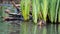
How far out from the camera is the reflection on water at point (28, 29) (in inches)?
375

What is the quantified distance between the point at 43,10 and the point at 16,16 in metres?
2.11

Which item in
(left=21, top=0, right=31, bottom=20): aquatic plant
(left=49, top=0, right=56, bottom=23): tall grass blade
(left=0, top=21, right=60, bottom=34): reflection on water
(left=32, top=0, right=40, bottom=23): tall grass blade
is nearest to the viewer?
(left=0, top=21, right=60, bottom=34): reflection on water

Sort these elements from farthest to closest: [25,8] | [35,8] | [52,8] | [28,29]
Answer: [25,8], [52,8], [35,8], [28,29]

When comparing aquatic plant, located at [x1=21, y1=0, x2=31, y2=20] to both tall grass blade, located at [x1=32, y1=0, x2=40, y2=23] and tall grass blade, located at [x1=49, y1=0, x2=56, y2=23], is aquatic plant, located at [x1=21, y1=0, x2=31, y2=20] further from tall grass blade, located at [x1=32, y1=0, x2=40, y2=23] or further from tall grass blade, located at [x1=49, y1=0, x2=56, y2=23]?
tall grass blade, located at [x1=49, y1=0, x2=56, y2=23]

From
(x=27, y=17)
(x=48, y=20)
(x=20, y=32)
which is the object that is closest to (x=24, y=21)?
(x=27, y=17)

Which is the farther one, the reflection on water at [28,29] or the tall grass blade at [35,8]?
the tall grass blade at [35,8]

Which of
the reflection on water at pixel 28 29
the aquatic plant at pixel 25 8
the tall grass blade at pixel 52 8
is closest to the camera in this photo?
the reflection on water at pixel 28 29

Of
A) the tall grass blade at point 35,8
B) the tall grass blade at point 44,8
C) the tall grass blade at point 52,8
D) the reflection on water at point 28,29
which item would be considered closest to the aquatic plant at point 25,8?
the reflection on water at point 28,29

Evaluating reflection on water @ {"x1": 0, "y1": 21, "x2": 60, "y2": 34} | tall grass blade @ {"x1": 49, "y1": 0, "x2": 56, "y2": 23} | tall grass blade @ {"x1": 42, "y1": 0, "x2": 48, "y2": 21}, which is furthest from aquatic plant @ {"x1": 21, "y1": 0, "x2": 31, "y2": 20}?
tall grass blade @ {"x1": 49, "y1": 0, "x2": 56, "y2": 23}

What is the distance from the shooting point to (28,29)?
33.7 feet

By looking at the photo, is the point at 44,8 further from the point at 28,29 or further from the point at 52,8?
the point at 28,29

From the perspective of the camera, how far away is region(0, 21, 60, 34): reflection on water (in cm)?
953

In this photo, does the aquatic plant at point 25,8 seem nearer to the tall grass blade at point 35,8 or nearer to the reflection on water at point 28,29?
the reflection on water at point 28,29

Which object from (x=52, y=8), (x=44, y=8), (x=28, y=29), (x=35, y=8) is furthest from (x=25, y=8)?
(x=28, y=29)
